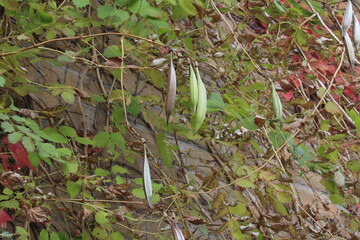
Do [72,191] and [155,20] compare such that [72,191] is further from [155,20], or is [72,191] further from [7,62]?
[155,20]

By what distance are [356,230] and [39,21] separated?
1264mm

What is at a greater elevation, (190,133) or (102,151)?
(190,133)

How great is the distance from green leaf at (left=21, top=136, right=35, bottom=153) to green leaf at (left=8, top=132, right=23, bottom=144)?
0.01 metres

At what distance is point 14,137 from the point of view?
1.13 m

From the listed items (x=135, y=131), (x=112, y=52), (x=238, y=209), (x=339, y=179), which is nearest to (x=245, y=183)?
(x=238, y=209)

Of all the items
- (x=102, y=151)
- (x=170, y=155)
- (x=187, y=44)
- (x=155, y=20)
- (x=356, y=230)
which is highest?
(x=155, y=20)

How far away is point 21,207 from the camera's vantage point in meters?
1.29

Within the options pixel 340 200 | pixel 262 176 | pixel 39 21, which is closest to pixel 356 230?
pixel 340 200

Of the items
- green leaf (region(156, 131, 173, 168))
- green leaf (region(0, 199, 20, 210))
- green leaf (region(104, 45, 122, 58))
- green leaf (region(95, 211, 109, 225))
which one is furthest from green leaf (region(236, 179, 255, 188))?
green leaf (region(0, 199, 20, 210))

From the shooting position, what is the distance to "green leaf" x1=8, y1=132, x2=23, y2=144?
1.12m

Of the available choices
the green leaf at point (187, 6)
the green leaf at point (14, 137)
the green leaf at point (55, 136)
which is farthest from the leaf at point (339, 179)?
the green leaf at point (14, 137)

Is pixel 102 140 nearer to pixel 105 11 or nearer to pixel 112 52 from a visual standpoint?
pixel 112 52

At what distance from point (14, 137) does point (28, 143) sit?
32 mm

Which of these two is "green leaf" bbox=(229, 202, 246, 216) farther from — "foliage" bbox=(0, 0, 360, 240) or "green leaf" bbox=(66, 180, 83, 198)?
"green leaf" bbox=(66, 180, 83, 198)
